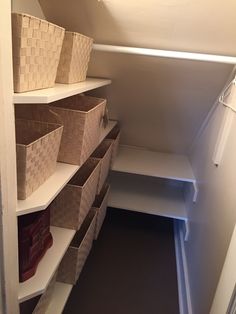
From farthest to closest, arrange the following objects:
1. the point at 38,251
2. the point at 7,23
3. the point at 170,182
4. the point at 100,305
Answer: the point at 170,182 → the point at 100,305 → the point at 38,251 → the point at 7,23

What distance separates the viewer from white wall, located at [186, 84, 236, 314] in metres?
1.06

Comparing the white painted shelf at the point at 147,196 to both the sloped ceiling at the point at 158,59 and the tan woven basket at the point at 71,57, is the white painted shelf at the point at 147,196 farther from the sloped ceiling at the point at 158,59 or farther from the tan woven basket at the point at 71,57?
the tan woven basket at the point at 71,57

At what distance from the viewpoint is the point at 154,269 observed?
1787mm

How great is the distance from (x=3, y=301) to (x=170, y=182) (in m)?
1.80

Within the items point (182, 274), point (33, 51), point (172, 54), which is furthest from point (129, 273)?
point (33, 51)

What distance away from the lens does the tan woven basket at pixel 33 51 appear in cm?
67

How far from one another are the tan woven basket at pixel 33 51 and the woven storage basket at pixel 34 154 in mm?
166

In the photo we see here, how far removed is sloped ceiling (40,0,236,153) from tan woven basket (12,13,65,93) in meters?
0.43

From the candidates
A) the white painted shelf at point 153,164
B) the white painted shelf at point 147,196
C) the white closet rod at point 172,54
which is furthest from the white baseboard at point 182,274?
the white closet rod at point 172,54

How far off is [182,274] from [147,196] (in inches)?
27.1

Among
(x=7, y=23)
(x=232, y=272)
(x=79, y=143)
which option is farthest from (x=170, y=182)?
(x=7, y=23)

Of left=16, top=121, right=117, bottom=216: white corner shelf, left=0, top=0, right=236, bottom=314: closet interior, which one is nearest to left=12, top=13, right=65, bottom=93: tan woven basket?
left=0, top=0, right=236, bottom=314: closet interior

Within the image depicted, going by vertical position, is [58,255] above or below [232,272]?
below

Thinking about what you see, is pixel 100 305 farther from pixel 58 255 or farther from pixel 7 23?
pixel 7 23
